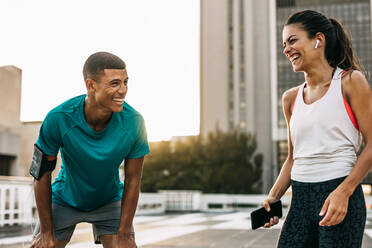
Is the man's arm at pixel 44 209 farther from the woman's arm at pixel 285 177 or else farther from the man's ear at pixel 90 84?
the woman's arm at pixel 285 177

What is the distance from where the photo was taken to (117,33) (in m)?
8.58

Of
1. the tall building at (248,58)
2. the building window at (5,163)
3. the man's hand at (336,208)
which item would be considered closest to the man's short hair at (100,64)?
the man's hand at (336,208)

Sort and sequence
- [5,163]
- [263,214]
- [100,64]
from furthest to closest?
1. [5,163]
2. [100,64]
3. [263,214]

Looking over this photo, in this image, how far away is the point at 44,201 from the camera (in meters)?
2.03

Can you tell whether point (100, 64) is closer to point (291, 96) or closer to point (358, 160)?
point (291, 96)

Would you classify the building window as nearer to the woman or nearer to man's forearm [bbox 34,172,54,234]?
man's forearm [bbox 34,172,54,234]

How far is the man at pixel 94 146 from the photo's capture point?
1969 millimetres

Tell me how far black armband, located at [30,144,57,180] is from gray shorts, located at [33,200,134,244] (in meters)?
0.33

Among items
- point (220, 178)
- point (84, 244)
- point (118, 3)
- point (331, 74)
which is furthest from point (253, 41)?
point (331, 74)

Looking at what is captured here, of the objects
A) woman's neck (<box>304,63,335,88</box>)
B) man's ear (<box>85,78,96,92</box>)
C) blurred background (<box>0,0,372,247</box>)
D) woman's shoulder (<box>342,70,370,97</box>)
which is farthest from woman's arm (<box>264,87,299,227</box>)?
man's ear (<box>85,78,96,92</box>)

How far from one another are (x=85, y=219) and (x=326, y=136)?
137 centimetres

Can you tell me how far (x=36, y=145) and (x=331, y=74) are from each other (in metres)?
1.33

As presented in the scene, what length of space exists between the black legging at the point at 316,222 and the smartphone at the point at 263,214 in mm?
125

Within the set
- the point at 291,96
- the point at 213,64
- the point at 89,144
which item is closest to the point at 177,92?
the point at 213,64
